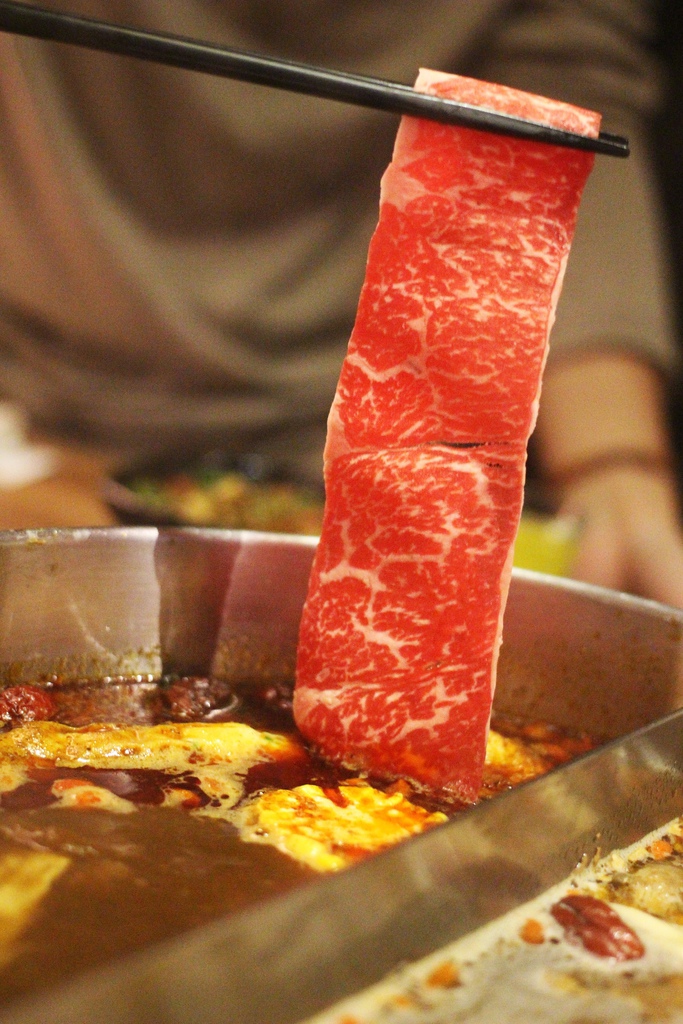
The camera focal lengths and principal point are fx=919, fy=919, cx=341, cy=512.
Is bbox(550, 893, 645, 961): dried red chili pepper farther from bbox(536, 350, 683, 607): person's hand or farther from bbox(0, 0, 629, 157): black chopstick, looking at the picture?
bbox(536, 350, 683, 607): person's hand

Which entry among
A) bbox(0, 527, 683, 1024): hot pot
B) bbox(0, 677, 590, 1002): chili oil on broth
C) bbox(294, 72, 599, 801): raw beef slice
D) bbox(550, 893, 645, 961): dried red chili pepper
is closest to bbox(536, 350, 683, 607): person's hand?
bbox(0, 527, 683, 1024): hot pot

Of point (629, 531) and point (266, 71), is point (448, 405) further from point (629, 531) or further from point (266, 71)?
point (629, 531)

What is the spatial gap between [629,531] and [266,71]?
2446 mm

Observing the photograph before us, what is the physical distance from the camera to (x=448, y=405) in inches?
55.2

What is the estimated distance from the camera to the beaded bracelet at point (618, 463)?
3638 mm

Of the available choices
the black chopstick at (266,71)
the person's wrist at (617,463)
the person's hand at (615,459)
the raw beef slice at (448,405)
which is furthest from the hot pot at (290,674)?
the person's wrist at (617,463)

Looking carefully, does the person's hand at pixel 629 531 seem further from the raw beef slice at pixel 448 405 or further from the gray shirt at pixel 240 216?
the raw beef slice at pixel 448 405

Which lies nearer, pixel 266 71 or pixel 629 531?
pixel 266 71

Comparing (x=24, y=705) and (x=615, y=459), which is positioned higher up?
(x=615, y=459)

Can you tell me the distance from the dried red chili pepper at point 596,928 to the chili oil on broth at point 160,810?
0.21 metres

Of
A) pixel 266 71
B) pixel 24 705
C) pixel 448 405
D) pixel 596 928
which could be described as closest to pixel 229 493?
pixel 24 705

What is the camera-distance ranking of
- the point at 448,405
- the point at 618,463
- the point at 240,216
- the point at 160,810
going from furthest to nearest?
the point at 240,216 < the point at 618,463 < the point at 448,405 < the point at 160,810

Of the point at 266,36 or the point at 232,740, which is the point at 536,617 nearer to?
the point at 232,740

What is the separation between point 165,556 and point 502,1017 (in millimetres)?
1018
